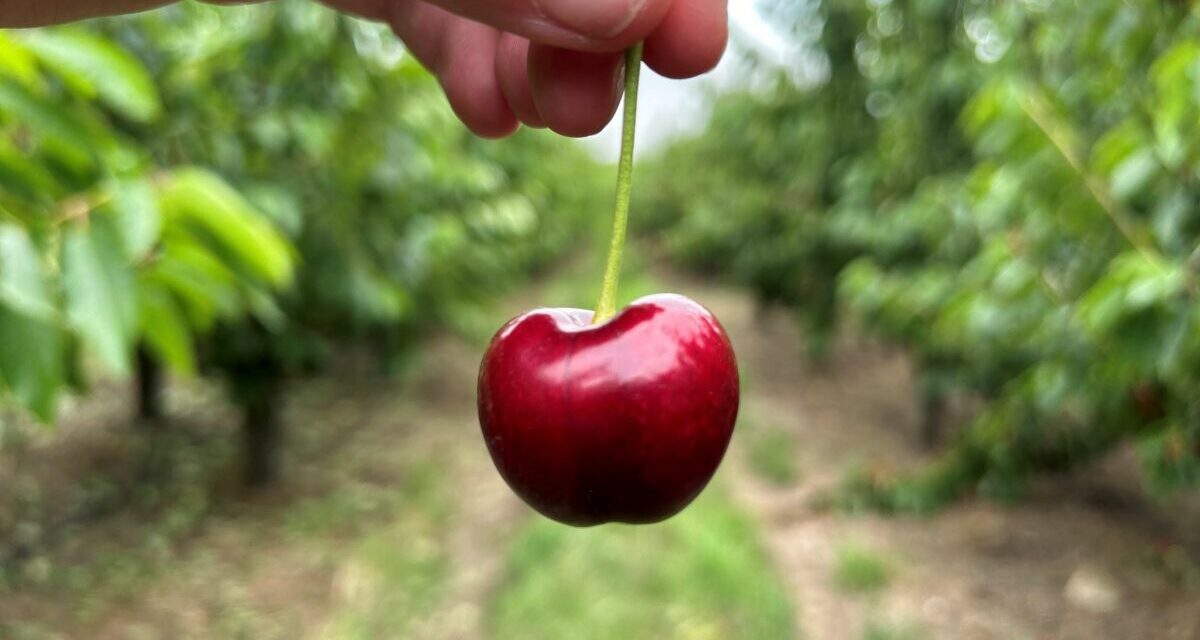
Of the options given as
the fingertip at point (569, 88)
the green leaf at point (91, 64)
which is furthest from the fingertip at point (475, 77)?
the green leaf at point (91, 64)

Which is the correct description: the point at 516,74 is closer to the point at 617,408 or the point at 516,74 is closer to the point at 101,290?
the point at 617,408

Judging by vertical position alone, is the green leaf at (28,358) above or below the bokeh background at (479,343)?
below

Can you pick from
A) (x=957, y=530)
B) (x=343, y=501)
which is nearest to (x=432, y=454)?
(x=343, y=501)

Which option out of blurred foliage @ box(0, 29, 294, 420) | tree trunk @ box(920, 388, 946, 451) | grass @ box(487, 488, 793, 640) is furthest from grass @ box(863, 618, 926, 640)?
blurred foliage @ box(0, 29, 294, 420)

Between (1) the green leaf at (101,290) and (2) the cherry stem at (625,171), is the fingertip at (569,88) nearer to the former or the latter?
(2) the cherry stem at (625,171)

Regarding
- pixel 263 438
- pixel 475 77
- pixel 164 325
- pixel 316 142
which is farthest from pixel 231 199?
pixel 263 438

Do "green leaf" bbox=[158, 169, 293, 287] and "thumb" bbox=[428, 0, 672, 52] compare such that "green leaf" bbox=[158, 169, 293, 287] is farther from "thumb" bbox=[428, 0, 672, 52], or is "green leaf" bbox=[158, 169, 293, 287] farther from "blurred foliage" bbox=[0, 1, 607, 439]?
"thumb" bbox=[428, 0, 672, 52]
